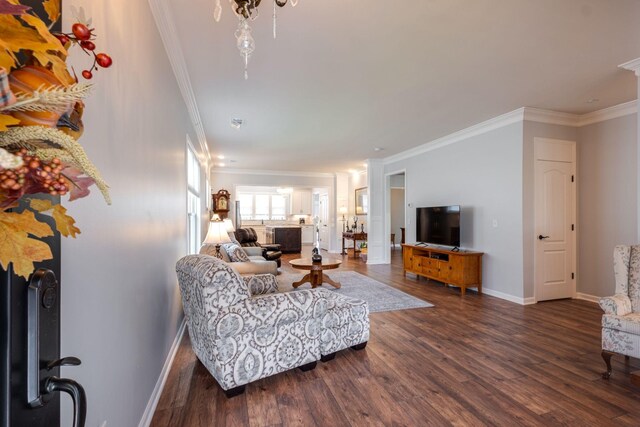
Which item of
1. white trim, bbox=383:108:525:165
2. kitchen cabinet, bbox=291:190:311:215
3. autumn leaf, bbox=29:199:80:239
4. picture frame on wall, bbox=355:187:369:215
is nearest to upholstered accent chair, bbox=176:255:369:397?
autumn leaf, bbox=29:199:80:239

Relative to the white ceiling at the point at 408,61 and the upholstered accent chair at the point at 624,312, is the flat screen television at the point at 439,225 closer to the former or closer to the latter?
the white ceiling at the point at 408,61

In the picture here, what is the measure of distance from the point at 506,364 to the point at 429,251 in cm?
301

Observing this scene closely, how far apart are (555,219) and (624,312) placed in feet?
7.97

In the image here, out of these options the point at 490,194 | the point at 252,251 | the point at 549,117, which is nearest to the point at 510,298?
the point at 490,194

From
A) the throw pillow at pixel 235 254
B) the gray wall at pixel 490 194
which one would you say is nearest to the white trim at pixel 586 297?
the gray wall at pixel 490 194

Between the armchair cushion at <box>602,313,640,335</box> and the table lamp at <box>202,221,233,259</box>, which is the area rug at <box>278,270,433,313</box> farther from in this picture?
the armchair cushion at <box>602,313,640,335</box>

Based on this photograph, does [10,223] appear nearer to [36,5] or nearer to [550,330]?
[36,5]

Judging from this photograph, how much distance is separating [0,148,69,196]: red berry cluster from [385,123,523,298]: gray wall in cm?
504

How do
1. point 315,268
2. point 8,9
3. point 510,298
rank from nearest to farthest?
1. point 8,9
2. point 510,298
3. point 315,268

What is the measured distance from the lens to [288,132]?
521 centimetres

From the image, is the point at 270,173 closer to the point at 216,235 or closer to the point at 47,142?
the point at 216,235

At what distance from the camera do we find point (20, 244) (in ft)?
1.30

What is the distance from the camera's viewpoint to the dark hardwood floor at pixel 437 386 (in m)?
1.92

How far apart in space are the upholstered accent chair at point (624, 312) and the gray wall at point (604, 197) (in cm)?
183
